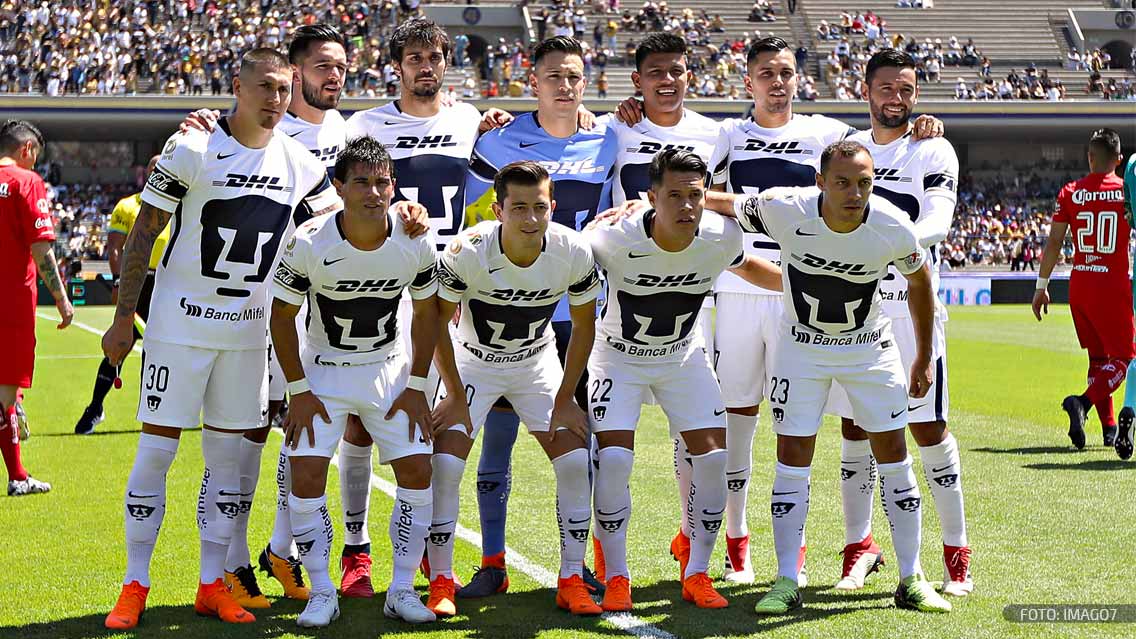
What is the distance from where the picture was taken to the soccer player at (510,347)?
18.5 feet

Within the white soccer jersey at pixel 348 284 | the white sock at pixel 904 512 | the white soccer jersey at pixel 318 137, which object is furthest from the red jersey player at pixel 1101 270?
the white soccer jersey at pixel 348 284

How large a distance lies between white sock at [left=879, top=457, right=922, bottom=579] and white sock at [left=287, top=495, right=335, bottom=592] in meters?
2.59

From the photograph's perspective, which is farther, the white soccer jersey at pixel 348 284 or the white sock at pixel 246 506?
the white sock at pixel 246 506

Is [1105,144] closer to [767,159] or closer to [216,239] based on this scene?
[767,159]

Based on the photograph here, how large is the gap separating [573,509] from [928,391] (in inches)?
70.4

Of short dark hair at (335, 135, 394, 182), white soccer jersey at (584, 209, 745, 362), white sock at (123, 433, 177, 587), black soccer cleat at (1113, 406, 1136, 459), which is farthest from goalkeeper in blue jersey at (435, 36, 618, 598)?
black soccer cleat at (1113, 406, 1136, 459)

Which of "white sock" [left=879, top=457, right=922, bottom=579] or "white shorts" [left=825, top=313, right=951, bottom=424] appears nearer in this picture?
"white sock" [left=879, top=457, right=922, bottom=579]

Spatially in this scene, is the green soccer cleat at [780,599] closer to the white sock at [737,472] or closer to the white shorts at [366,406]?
the white sock at [737,472]

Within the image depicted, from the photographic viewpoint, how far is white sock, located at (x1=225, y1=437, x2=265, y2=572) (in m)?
5.85

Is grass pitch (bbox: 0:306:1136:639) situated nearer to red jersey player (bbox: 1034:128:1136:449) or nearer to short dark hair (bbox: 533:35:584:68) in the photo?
red jersey player (bbox: 1034:128:1136:449)

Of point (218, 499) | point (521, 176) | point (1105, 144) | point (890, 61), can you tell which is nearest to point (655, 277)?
point (521, 176)

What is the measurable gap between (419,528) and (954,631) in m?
2.35

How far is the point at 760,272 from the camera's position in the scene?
6.09 metres

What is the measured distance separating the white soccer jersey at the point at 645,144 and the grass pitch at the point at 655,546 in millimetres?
2036
